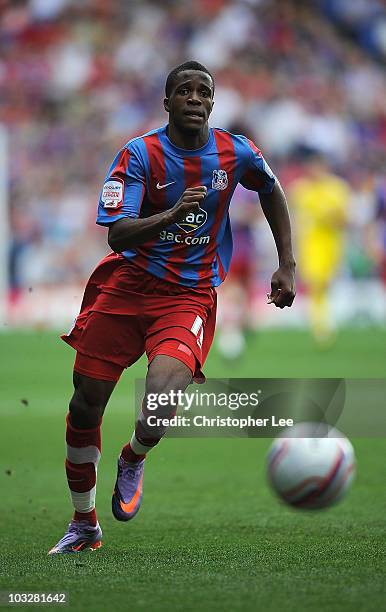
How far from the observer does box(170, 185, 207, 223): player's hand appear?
4.60 metres

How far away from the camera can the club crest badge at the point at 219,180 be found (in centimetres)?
512

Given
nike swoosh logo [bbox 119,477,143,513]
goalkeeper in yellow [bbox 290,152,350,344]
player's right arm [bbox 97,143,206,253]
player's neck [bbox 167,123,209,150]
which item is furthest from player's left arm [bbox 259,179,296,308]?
goalkeeper in yellow [bbox 290,152,350,344]

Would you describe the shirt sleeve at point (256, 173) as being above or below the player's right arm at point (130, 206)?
above

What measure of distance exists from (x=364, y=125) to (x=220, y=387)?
13761mm

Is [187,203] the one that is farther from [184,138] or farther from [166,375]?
[166,375]

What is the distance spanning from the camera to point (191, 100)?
4.97 m

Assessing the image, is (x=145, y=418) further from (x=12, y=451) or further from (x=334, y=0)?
(x=334, y=0)

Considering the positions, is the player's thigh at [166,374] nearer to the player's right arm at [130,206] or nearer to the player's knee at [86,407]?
the player's knee at [86,407]

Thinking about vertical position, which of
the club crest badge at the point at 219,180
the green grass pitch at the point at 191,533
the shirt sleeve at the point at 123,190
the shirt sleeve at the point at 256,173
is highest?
the shirt sleeve at the point at 256,173

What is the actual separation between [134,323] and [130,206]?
59cm

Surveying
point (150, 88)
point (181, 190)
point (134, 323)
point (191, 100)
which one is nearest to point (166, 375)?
point (134, 323)

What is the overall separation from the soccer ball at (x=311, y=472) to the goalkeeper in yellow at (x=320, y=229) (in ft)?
37.6

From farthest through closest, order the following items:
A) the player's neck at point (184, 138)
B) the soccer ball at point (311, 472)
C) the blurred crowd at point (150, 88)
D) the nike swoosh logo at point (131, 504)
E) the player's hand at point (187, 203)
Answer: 1. the blurred crowd at point (150, 88)
2. the nike swoosh logo at point (131, 504)
3. the player's neck at point (184, 138)
4. the soccer ball at point (311, 472)
5. the player's hand at point (187, 203)

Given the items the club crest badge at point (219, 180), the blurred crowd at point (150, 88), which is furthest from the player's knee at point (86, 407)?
the blurred crowd at point (150, 88)
